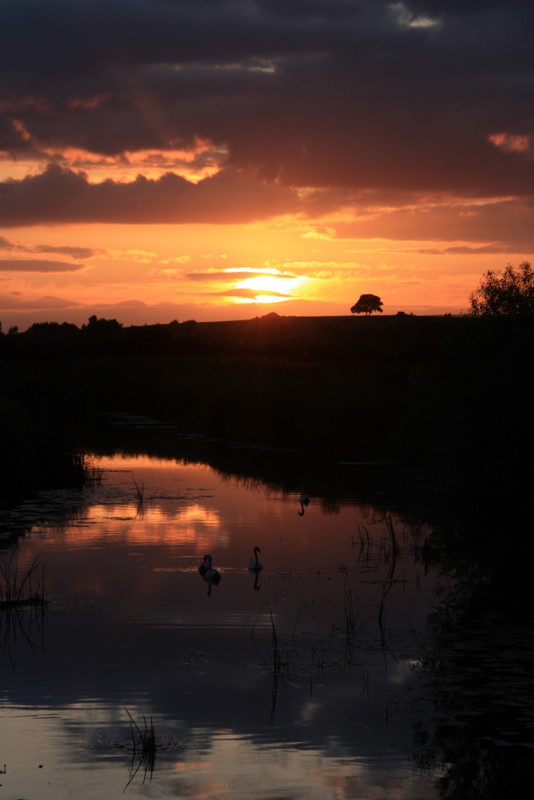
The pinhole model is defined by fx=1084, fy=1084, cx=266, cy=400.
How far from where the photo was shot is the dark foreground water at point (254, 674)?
30.2 feet

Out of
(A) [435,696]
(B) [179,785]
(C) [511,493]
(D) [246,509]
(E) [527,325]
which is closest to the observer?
(B) [179,785]

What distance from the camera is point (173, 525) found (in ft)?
73.5

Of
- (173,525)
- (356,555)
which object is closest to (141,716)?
(356,555)

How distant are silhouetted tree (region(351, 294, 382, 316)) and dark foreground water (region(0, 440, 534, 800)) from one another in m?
110

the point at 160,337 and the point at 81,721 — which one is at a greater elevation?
the point at 160,337

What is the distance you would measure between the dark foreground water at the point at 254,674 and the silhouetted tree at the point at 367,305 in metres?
110

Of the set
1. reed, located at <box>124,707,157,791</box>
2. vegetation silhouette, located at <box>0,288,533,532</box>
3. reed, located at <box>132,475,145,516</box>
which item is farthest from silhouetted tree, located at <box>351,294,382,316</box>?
reed, located at <box>124,707,157,791</box>

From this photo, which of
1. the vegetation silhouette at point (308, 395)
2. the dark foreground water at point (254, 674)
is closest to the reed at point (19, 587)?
the dark foreground water at point (254, 674)

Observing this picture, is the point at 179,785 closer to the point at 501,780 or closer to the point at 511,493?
the point at 501,780

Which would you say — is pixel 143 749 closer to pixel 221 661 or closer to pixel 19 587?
pixel 221 661

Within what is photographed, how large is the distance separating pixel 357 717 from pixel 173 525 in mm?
12125

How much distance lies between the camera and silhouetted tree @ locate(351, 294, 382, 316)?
427 ft

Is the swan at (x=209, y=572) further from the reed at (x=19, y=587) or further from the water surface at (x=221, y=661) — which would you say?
the reed at (x=19, y=587)

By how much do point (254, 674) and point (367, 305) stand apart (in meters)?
119
